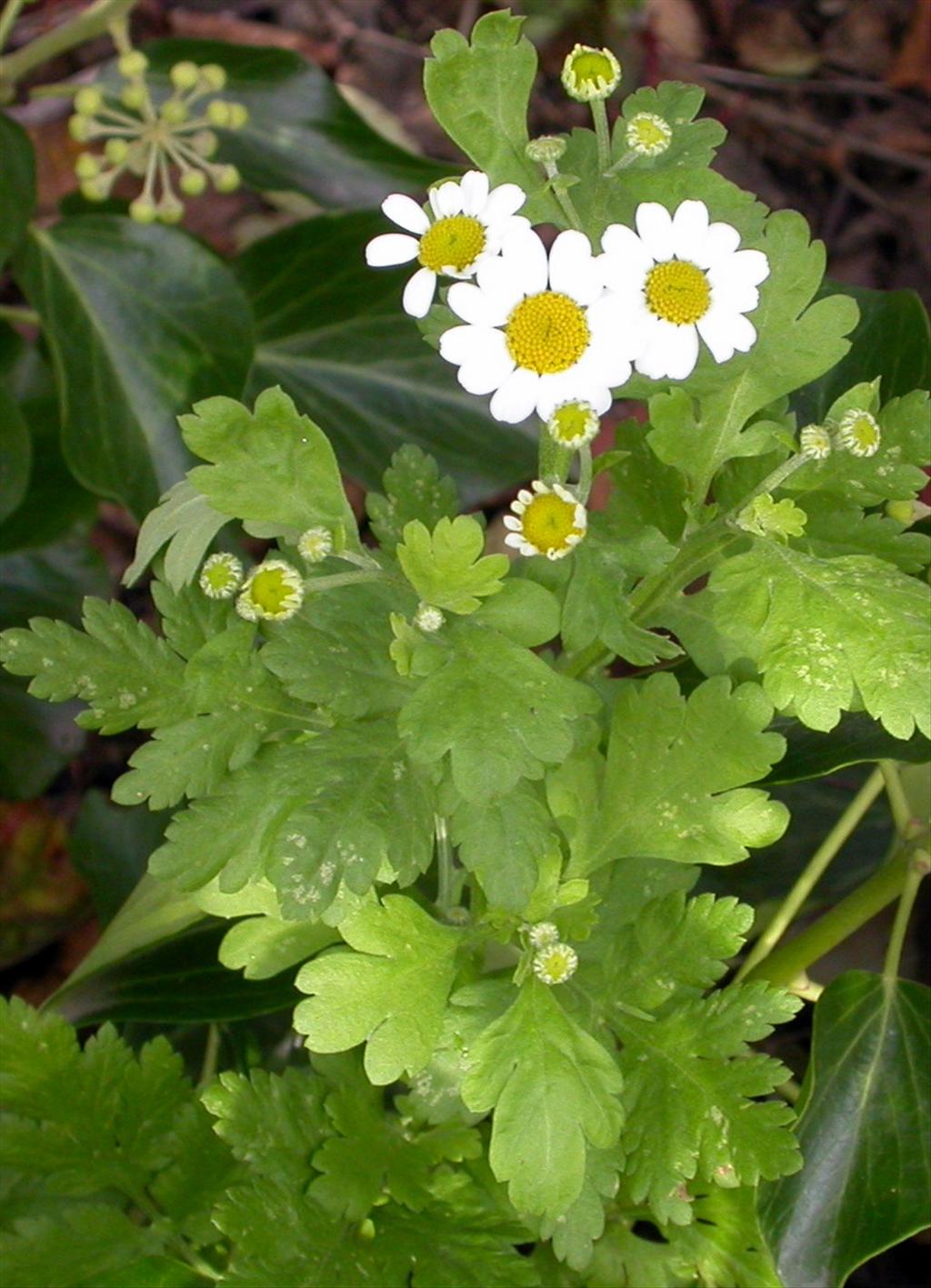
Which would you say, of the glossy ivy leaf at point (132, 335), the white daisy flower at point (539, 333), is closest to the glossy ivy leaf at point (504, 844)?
the white daisy flower at point (539, 333)

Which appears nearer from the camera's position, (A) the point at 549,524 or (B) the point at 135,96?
(A) the point at 549,524

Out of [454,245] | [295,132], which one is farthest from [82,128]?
[454,245]

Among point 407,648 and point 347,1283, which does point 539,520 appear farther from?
point 347,1283

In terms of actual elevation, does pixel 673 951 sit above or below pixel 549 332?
below

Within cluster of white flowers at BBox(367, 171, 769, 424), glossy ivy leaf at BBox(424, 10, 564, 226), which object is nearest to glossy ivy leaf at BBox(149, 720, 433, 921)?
cluster of white flowers at BBox(367, 171, 769, 424)

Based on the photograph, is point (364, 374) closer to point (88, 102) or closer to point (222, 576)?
point (88, 102)

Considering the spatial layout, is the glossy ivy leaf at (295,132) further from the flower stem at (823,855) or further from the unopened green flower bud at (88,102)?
the flower stem at (823,855)

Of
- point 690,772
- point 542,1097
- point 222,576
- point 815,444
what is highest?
point 815,444
